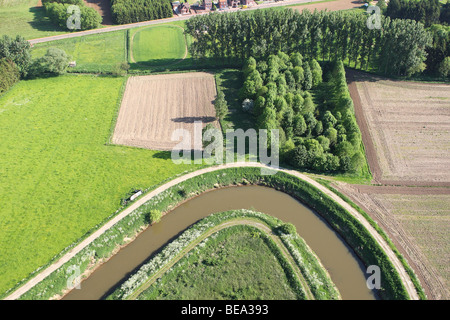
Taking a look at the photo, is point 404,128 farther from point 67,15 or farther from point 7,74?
A: point 67,15

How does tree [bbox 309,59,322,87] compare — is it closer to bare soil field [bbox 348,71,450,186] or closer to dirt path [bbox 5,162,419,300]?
bare soil field [bbox 348,71,450,186]

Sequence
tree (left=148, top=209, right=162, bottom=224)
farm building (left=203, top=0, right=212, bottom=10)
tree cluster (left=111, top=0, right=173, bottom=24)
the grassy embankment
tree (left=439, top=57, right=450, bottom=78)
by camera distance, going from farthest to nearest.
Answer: farm building (left=203, top=0, right=212, bottom=10)
tree cluster (left=111, top=0, right=173, bottom=24)
tree (left=439, top=57, right=450, bottom=78)
tree (left=148, top=209, right=162, bottom=224)
the grassy embankment

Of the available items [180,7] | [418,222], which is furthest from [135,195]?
[180,7]

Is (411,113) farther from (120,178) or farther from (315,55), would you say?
(120,178)

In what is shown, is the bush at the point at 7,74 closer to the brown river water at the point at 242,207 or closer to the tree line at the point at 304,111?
the brown river water at the point at 242,207

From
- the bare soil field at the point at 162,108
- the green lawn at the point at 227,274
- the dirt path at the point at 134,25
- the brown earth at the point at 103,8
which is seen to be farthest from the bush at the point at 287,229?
the brown earth at the point at 103,8

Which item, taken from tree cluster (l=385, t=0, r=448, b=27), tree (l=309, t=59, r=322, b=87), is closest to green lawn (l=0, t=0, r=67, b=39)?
tree (l=309, t=59, r=322, b=87)
